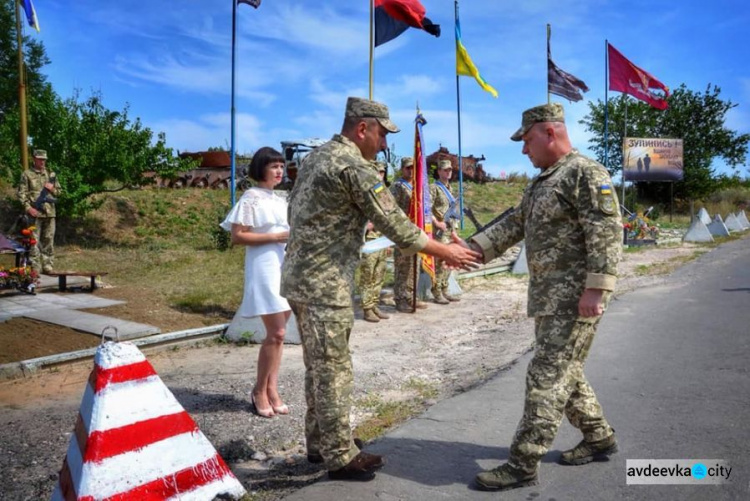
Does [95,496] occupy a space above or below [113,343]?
below

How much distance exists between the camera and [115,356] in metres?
2.74

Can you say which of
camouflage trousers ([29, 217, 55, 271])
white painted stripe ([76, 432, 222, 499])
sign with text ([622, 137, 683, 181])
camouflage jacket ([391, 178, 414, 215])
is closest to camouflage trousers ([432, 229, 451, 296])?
camouflage jacket ([391, 178, 414, 215])

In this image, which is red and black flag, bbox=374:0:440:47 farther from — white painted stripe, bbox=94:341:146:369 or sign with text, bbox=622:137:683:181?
sign with text, bbox=622:137:683:181

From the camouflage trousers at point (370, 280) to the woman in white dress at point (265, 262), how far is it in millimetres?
3638

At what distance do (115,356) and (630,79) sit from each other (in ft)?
75.7

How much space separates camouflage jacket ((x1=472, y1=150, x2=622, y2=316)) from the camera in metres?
3.01

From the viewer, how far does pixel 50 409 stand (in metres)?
4.53

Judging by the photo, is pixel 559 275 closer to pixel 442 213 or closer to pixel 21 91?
pixel 442 213

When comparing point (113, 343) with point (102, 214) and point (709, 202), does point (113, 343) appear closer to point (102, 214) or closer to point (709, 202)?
point (102, 214)

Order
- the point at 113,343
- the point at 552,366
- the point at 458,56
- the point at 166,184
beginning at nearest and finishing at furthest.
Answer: the point at 113,343
the point at 552,366
the point at 458,56
the point at 166,184

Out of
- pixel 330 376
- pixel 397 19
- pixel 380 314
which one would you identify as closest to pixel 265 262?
pixel 330 376

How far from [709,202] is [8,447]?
147ft

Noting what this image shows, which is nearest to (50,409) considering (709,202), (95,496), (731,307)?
(95,496)

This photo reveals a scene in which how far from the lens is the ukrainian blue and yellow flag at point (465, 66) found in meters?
15.7
